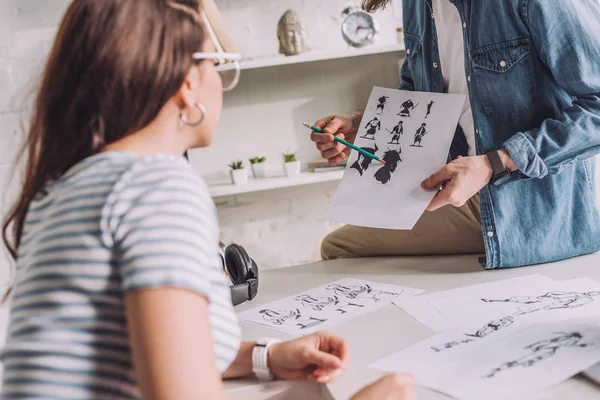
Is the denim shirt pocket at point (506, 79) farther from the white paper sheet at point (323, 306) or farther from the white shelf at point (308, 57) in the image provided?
the white shelf at point (308, 57)

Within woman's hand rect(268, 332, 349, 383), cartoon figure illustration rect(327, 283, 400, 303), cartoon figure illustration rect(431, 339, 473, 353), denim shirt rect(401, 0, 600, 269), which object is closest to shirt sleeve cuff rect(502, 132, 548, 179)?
denim shirt rect(401, 0, 600, 269)

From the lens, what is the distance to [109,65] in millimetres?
654

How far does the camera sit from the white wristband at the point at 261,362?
2.88 feet

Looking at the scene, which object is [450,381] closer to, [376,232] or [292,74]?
[376,232]

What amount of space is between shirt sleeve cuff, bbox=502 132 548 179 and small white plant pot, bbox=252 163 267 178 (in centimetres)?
143

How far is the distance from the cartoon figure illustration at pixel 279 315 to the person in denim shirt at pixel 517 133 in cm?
35

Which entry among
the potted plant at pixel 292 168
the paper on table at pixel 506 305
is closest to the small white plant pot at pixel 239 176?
the potted plant at pixel 292 168

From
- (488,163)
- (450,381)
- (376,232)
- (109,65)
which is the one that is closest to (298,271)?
(376,232)

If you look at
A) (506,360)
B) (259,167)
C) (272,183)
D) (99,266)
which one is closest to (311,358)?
(506,360)

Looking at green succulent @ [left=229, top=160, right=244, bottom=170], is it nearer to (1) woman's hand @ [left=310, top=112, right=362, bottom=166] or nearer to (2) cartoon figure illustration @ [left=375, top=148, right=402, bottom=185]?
(1) woman's hand @ [left=310, top=112, right=362, bottom=166]

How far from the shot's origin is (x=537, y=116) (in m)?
1.33

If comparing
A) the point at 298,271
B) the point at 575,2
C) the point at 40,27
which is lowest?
the point at 298,271

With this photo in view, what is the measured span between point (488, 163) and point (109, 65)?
2.66ft

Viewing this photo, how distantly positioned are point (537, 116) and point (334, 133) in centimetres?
46
